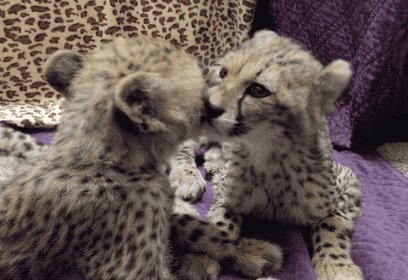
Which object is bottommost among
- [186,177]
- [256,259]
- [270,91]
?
[186,177]

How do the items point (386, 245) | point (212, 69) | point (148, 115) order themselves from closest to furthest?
point (148, 115) → point (212, 69) → point (386, 245)

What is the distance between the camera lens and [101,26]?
8.05 ft

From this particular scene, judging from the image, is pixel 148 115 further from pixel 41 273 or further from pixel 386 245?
pixel 386 245

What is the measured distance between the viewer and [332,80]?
1583 millimetres

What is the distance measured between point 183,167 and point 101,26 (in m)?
0.81

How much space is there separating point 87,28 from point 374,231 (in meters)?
1.47

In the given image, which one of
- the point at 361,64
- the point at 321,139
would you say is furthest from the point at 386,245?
the point at 361,64

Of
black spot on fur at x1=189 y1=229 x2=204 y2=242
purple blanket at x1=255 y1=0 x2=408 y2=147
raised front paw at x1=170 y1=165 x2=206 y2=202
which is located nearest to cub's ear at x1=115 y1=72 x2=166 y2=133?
black spot on fur at x1=189 y1=229 x2=204 y2=242

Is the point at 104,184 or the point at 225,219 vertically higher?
the point at 104,184

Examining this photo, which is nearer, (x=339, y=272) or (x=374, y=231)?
(x=339, y=272)

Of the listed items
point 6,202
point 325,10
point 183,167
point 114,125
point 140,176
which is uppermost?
point 325,10

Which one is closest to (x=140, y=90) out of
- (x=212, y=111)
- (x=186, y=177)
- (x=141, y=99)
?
(x=141, y=99)

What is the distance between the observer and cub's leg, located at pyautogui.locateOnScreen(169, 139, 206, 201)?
6.33 ft

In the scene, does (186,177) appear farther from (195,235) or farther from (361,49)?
(361,49)
